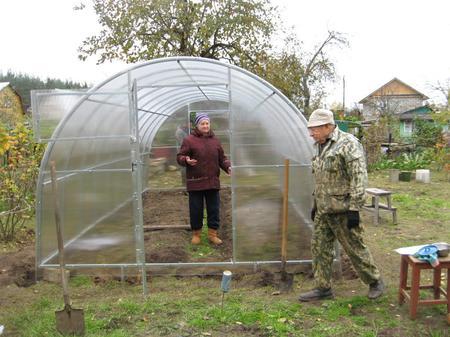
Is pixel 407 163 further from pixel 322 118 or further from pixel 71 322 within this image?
pixel 71 322

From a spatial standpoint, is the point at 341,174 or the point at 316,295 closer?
the point at 341,174

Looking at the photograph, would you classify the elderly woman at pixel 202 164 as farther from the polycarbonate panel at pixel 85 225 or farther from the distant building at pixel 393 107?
the distant building at pixel 393 107

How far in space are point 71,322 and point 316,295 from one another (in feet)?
7.91

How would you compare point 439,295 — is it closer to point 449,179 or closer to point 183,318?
point 183,318

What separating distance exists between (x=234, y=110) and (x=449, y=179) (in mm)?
10680

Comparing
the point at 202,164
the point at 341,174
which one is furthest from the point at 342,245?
the point at 202,164

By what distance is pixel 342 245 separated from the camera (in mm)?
4445

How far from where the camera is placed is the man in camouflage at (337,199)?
416 centimetres

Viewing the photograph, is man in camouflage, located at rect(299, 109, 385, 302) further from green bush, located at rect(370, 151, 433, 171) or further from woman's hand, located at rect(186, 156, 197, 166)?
green bush, located at rect(370, 151, 433, 171)

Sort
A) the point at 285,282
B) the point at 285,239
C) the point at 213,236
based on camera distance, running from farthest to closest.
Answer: the point at 213,236, the point at 285,239, the point at 285,282

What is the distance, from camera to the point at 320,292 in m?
4.64

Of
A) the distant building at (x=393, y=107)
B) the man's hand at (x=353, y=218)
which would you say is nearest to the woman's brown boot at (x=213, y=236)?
the man's hand at (x=353, y=218)

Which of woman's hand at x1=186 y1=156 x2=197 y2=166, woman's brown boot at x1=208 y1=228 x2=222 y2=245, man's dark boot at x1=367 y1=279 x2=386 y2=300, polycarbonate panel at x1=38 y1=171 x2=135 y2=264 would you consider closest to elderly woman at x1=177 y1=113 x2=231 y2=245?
woman's hand at x1=186 y1=156 x2=197 y2=166

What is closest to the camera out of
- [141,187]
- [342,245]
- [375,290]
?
[342,245]
